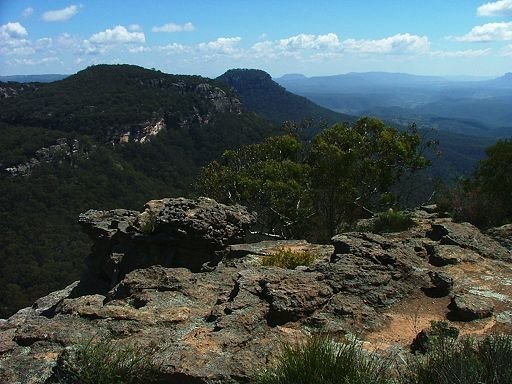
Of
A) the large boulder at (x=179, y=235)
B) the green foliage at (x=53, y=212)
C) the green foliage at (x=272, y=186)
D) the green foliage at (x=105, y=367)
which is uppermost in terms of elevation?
the green foliage at (x=105, y=367)

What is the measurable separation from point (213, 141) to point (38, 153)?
44.4 metres

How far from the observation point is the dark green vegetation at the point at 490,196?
53.7ft

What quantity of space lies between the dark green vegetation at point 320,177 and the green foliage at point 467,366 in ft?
50.4

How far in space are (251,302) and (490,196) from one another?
14021mm

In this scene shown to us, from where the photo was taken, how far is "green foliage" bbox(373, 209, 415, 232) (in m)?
15.6

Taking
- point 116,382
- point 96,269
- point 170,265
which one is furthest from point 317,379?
point 96,269

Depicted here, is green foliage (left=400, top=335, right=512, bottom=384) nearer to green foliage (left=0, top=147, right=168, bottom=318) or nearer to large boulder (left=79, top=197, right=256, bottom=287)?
large boulder (left=79, top=197, right=256, bottom=287)

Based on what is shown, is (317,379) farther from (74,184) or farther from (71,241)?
(74,184)

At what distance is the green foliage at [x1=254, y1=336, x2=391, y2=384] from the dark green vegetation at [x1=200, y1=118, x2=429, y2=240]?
1558 cm

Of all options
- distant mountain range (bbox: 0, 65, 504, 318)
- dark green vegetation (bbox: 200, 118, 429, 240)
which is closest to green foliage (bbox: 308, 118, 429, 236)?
dark green vegetation (bbox: 200, 118, 429, 240)

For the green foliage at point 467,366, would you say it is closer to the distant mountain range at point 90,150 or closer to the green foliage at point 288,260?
the green foliage at point 288,260

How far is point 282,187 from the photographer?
72.1 ft

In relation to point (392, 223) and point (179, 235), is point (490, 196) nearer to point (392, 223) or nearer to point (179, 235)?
point (392, 223)

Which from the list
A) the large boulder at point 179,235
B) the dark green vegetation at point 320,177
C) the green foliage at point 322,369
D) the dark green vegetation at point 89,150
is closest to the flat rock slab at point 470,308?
the green foliage at point 322,369
